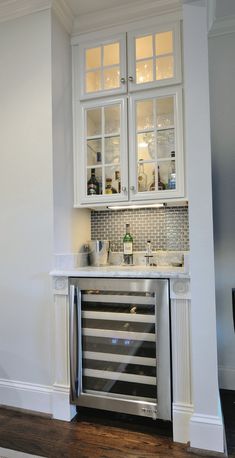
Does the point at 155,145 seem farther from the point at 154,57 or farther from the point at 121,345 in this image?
the point at 121,345

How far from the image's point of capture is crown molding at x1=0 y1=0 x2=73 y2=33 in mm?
2129

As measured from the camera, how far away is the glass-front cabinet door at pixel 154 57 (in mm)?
2133

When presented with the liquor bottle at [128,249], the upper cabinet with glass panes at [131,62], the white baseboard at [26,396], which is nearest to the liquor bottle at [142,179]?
the liquor bottle at [128,249]

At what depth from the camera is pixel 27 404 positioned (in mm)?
2137

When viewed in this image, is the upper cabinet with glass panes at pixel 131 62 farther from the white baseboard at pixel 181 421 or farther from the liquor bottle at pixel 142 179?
the white baseboard at pixel 181 421

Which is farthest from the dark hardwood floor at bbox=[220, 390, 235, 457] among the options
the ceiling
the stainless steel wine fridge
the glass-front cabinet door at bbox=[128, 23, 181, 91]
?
the ceiling

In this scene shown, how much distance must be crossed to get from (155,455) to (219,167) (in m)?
2.08

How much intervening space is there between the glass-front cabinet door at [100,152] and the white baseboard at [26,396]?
Answer: 141cm

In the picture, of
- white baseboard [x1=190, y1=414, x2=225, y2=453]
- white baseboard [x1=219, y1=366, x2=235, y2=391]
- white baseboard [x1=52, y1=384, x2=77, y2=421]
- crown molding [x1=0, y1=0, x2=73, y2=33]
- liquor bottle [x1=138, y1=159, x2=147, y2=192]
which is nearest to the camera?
white baseboard [x1=190, y1=414, x2=225, y2=453]

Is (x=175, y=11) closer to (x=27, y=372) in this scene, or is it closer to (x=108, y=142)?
(x=108, y=142)

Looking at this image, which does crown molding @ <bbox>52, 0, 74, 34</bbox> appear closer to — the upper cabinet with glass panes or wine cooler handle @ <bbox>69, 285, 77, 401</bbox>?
the upper cabinet with glass panes

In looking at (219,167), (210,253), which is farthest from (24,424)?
(219,167)

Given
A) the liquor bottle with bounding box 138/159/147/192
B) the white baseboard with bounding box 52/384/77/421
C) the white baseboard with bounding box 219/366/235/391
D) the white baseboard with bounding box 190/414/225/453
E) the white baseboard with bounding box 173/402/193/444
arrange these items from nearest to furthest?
1. the white baseboard with bounding box 190/414/225/453
2. the white baseboard with bounding box 173/402/193/444
3. the white baseboard with bounding box 52/384/77/421
4. the liquor bottle with bounding box 138/159/147/192
5. the white baseboard with bounding box 219/366/235/391

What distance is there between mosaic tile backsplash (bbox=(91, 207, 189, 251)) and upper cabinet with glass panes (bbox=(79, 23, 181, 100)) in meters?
0.96
